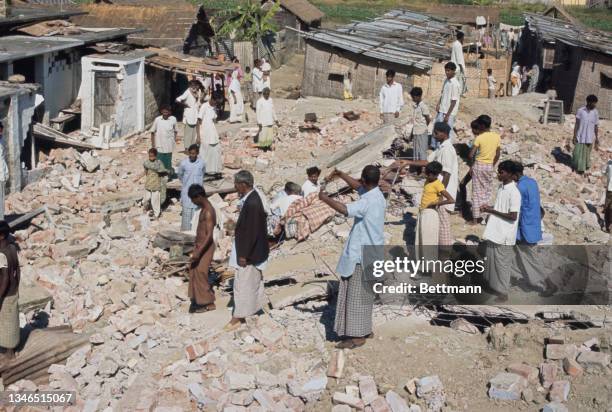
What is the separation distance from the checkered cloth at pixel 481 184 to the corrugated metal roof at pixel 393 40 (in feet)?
28.9

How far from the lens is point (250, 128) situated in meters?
16.9


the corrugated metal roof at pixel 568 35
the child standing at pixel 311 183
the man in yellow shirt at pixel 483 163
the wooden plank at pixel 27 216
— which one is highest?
the corrugated metal roof at pixel 568 35

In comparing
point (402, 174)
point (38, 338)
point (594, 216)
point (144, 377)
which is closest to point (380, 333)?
point (144, 377)

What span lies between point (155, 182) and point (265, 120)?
351 centimetres

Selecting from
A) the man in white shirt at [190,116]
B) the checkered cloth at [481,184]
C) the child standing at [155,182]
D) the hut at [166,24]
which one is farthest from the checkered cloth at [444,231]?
the hut at [166,24]

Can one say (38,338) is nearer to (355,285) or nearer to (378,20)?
(355,285)

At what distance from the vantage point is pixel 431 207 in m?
8.76

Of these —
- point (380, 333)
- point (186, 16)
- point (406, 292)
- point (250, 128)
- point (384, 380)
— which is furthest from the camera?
point (186, 16)

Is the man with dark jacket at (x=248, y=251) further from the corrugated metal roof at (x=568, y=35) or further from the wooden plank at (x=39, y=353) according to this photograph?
the corrugated metal roof at (x=568, y=35)

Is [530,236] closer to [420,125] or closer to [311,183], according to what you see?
[311,183]

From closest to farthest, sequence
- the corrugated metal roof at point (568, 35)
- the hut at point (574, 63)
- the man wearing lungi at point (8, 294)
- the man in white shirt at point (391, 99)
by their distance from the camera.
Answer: the man wearing lungi at point (8, 294) → the man in white shirt at point (391, 99) → the hut at point (574, 63) → the corrugated metal roof at point (568, 35)

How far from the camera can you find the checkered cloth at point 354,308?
727cm

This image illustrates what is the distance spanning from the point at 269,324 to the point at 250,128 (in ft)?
31.0

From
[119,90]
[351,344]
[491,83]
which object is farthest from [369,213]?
[491,83]
